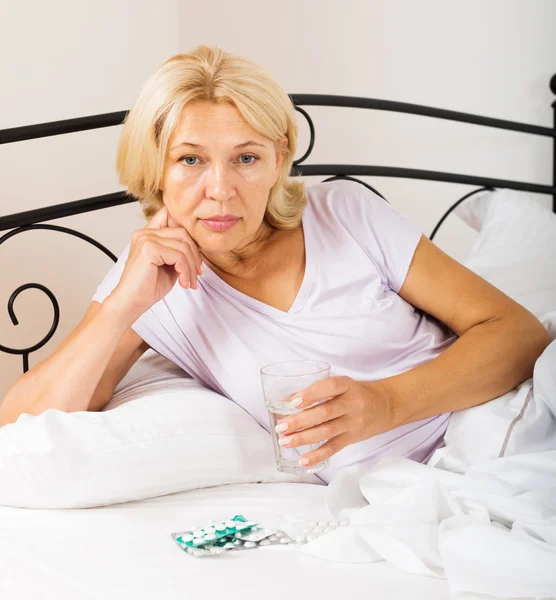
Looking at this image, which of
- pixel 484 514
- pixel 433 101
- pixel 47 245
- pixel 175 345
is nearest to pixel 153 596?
pixel 484 514

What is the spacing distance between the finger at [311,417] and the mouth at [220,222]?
0.37 m

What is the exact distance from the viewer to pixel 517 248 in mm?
1967

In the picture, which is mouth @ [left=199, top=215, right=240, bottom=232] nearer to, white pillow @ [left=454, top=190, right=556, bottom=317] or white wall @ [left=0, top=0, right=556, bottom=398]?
white pillow @ [left=454, top=190, right=556, bottom=317]

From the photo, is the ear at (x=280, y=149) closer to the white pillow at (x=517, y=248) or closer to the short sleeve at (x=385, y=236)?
the short sleeve at (x=385, y=236)

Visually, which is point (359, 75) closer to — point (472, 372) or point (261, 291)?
point (261, 291)

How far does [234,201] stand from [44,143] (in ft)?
3.15

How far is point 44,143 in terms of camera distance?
213 centimetres

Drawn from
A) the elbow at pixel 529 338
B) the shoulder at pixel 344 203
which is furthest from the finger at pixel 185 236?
the elbow at pixel 529 338

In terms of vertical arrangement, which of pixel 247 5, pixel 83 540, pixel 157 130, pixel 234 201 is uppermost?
pixel 247 5

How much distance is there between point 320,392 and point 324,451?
9 cm

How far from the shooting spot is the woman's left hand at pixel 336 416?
3.58 ft

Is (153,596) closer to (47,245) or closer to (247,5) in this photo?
(47,245)

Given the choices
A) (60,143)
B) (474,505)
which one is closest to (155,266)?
(474,505)

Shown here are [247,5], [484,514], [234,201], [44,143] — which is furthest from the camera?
[247,5]
